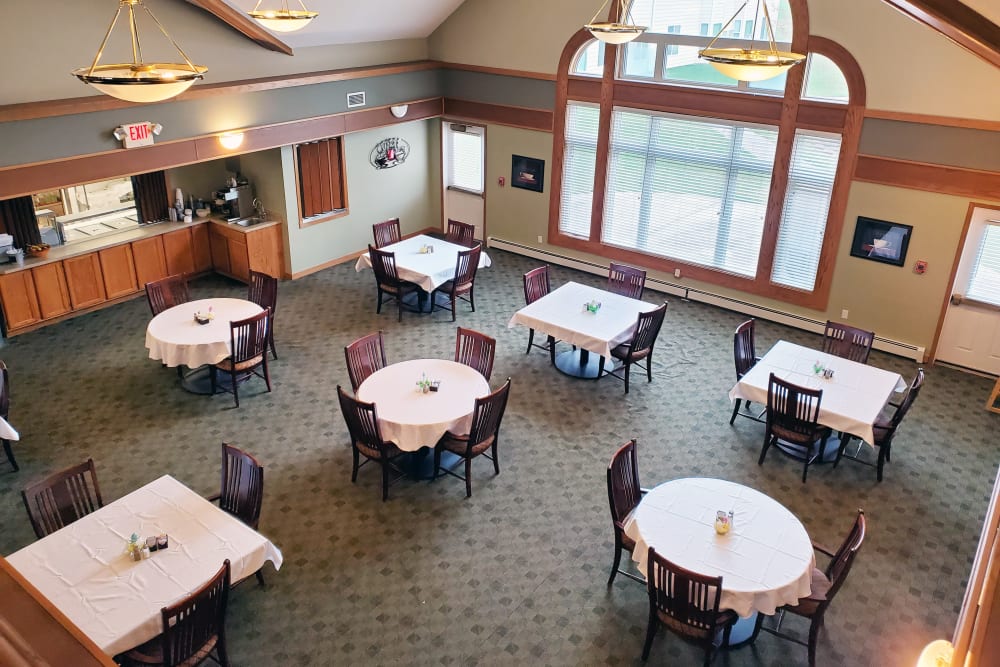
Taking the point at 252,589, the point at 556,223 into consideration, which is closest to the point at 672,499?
the point at 252,589

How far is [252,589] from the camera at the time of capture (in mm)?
6066

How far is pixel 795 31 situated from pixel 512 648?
26.4 ft

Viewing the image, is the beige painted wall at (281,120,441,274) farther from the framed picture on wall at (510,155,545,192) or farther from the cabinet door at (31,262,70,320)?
the cabinet door at (31,262,70,320)

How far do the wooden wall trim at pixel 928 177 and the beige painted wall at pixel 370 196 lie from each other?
23.4ft

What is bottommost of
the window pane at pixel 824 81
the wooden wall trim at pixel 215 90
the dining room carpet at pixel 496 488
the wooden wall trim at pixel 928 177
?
the dining room carpet at pixel 496 488

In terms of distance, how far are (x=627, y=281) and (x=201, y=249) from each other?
657cm

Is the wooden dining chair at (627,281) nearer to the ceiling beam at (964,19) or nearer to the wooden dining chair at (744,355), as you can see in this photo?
the wooden dining chair at (744,355)

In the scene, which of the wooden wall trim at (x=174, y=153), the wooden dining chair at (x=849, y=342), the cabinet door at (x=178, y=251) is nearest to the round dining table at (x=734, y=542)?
the wooden dining chair at (x=849, y=342)

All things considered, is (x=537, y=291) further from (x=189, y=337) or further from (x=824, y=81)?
(x=824, y=81)

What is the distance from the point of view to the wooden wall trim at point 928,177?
8797 millimetres

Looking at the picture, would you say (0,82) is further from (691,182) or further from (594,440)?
(691,182)

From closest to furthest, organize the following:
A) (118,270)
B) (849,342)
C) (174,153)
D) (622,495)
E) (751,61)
Answer: 1. (751,61)
2. (622,495)
3. (849,342)
4. (174,153)
5. (118,270)

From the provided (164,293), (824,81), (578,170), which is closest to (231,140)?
(164,293)

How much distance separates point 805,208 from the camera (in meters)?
10.2
